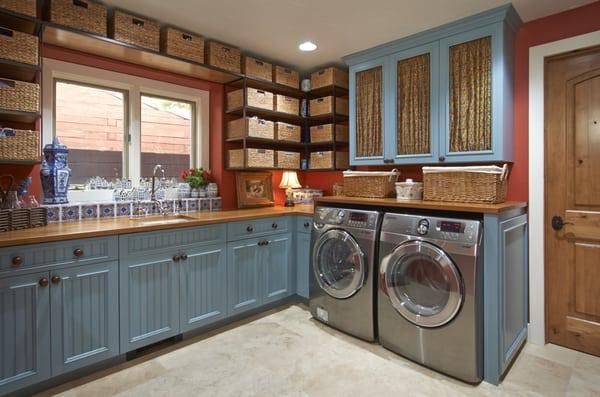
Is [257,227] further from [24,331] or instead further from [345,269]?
[24,331]

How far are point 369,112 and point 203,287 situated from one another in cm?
210

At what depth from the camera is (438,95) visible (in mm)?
2707

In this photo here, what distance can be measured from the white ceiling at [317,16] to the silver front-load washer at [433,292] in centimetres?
147

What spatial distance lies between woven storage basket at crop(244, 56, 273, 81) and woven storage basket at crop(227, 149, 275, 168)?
710 mm

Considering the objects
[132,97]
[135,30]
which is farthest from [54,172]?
[135,30]

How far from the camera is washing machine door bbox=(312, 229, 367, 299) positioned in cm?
258

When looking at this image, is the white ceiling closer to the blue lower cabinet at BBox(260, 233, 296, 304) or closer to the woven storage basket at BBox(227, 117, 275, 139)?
the woven storage basket at BBox(227, 117, 275, 139)

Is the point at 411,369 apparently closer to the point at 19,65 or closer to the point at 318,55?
the point at 318,55

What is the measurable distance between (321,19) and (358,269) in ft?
6.24

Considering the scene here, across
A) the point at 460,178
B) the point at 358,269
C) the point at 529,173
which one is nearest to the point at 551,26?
the point at 529,173

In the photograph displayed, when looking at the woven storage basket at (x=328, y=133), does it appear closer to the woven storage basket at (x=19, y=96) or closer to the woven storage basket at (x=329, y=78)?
the woven storage basket at (x=329, y=78)

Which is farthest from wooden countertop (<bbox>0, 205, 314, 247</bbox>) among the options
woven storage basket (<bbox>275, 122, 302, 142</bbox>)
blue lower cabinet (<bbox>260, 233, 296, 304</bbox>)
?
woven storage basket (<bbox>275, 122, 302, 142</bbox>)

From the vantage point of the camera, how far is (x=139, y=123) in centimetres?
295

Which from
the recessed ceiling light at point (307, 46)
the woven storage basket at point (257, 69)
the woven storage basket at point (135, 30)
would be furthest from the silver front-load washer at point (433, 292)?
the woven storage basket at point (135, 30)
